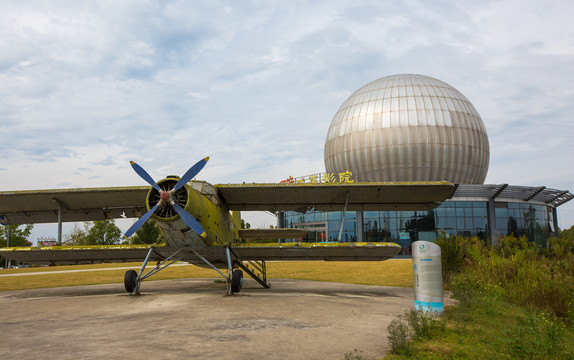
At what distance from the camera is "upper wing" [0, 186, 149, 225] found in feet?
55.3

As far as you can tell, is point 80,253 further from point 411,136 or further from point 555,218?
point 555,218

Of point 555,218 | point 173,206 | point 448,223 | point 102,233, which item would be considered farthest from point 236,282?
point 102,233

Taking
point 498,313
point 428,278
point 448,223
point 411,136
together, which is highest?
point 411,136

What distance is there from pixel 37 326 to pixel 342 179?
39.7 meters

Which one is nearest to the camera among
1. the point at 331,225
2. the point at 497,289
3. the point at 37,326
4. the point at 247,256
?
the point at 37,326

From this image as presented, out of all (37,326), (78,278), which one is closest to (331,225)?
(78,278)

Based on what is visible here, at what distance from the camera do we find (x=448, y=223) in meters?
47.5

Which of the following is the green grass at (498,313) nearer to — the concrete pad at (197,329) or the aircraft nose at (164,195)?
the concrete pad at (197,329)

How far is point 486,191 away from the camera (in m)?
46.4

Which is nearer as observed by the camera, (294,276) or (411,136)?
(294,276)

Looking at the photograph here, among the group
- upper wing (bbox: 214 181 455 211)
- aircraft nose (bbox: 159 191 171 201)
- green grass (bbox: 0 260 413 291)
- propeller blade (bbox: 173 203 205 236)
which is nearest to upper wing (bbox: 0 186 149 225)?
aircraft nose (bbox: 159 191 171 201)

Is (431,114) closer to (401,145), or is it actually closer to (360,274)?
(401,145)

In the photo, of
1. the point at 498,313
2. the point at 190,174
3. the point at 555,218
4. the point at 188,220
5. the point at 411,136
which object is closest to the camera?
the point at 498,313

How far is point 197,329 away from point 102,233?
69.5m
